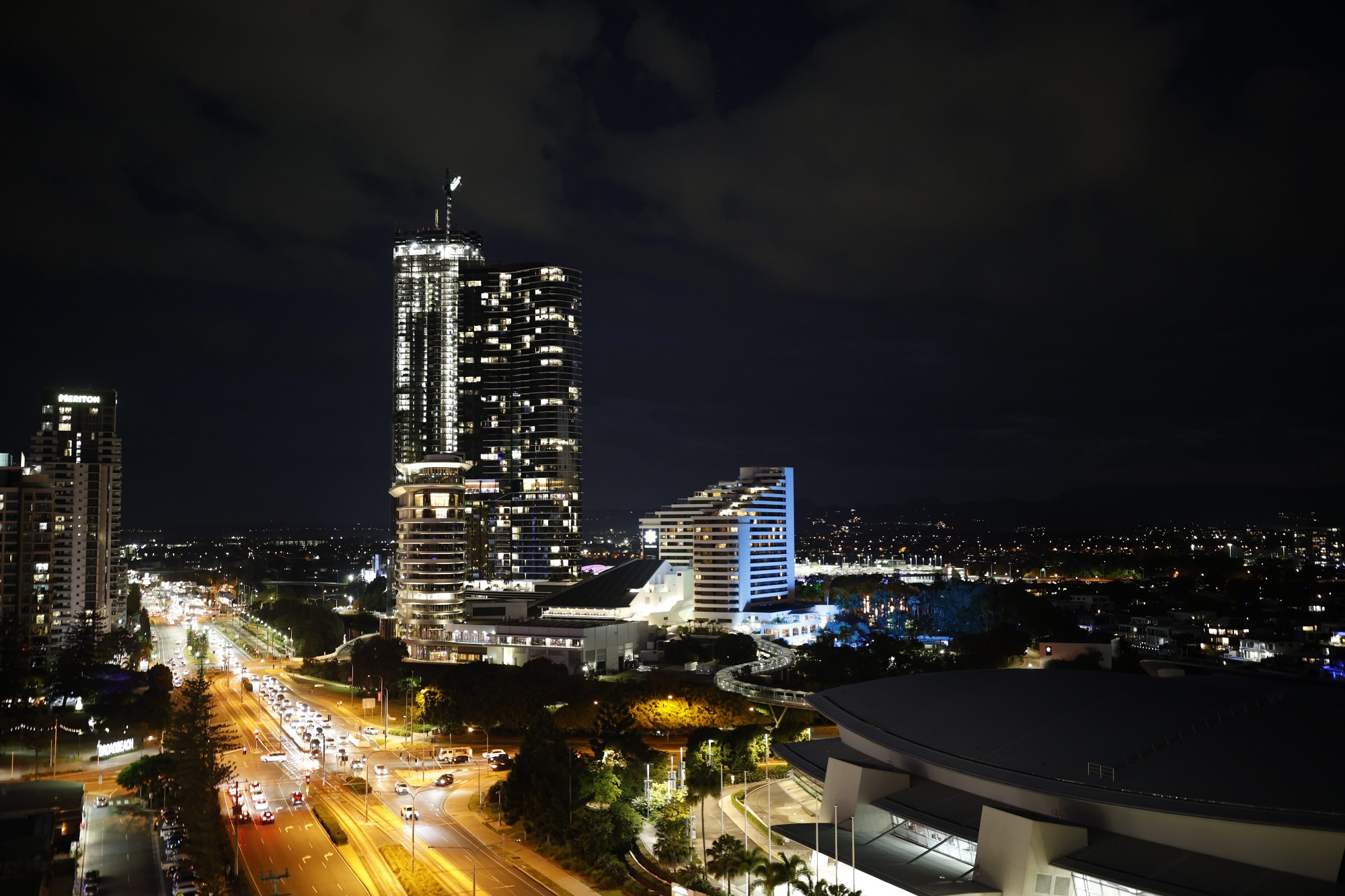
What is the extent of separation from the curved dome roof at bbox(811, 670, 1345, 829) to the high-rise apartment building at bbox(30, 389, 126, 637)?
92.3 meters

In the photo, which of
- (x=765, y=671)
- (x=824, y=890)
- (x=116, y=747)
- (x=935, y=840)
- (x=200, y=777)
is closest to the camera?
(x=824, y=890)

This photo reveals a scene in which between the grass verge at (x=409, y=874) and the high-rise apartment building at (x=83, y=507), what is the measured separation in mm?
72898

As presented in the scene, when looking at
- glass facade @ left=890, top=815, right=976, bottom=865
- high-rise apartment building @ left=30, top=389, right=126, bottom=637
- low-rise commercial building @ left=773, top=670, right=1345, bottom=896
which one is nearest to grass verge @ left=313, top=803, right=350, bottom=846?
low-rise commercial building @ left=773, top=670, right=1345, bottom=896

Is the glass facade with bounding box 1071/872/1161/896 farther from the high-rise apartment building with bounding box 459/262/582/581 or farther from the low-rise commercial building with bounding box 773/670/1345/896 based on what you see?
the high-rise apartment building with bounding box 459/262/582/581

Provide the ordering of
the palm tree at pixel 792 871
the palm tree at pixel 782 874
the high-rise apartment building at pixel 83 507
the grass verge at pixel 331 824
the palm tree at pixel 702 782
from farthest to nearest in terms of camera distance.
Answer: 1. the high-rise apartment building at pixel 83 507
2. the grass verge at pixel 331 824
3. the palm tree at pixel 702 782
4. the palm tree at pixel 782 874
5. the palm tree at pixel 792 871

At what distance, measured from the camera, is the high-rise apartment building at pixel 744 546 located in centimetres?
11362

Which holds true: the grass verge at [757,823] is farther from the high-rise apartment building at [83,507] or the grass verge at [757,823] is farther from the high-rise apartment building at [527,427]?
the high-rise apartment building at [527,427]

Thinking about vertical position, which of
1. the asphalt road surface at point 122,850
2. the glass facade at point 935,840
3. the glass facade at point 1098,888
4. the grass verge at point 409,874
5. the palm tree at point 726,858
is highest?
the glass facade at point 1098,888

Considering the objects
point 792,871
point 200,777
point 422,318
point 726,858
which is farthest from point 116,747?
point 422,318

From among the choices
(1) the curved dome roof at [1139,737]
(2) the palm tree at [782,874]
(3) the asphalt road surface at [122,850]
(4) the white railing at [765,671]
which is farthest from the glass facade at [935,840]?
(3) the asphalt road surface at [122,850]

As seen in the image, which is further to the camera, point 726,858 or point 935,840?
point 726,858

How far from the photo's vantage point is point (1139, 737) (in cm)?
3216

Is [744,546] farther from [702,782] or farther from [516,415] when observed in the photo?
[702,782]

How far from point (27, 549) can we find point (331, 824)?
71.8 m
